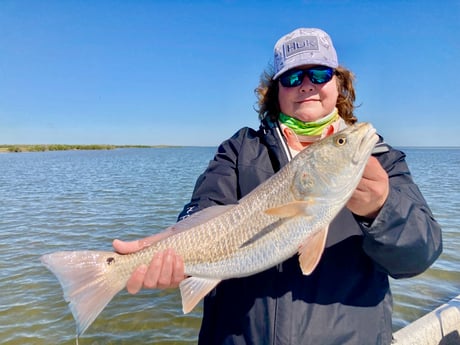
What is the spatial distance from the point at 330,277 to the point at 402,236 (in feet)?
2.04

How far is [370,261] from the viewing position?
9.03ft

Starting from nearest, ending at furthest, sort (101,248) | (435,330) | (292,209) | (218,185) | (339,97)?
1. (292,209)
2. (218,185)
3. (339,97)
4. (435,330)
5. (101,248)

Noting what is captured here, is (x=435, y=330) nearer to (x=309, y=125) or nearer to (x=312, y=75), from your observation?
(x=309, y=125)

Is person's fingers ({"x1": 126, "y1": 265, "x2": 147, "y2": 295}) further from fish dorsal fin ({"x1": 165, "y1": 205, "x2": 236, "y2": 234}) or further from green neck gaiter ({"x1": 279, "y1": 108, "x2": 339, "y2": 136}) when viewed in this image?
green neck gaiter ({"x1": 279, "y1": 108, "x2": 339, "y2": 136})

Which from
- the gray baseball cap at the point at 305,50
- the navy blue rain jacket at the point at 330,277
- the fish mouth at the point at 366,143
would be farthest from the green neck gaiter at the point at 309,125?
the fish mouth at the point at 366,143

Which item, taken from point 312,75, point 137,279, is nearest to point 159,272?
point 137,279

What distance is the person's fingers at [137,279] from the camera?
2.79 metres

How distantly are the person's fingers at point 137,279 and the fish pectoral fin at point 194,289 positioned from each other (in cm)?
30

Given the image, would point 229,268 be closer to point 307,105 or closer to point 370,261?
point 370,261

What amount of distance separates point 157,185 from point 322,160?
23721mm

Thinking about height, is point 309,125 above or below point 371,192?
above

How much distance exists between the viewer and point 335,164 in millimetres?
2602

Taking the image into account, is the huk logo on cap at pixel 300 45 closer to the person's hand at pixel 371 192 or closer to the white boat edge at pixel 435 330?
the person's hand at pixel 371 192

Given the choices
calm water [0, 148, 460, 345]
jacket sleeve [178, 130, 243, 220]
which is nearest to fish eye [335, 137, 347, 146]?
jacket sleeve [178, 130, 243, 220]
